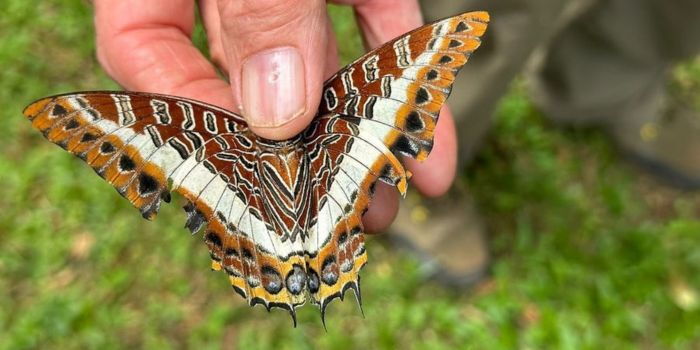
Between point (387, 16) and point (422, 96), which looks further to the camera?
point (387, 16)

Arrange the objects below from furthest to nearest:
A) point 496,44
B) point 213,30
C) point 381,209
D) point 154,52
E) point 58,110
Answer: point 496,44, point 213,30, point 154,52, point 381,209, point 58,110

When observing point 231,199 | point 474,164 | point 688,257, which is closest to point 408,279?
point 474,164

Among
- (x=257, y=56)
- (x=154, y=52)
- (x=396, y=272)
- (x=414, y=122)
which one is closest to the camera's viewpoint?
(x=414, y=122)

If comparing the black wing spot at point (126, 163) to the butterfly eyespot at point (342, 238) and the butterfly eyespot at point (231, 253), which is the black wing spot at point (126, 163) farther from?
the butterfly eyespot at point (342, 238)

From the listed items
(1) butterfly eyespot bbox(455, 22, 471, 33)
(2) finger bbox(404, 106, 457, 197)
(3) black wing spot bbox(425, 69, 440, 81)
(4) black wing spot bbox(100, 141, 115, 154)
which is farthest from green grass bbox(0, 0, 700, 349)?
(1) butterfly eyespot bbox(455, 22, 471, 33)

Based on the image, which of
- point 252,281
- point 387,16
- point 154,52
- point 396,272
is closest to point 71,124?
point 252,281

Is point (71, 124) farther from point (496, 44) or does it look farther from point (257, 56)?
point (496, 44)
